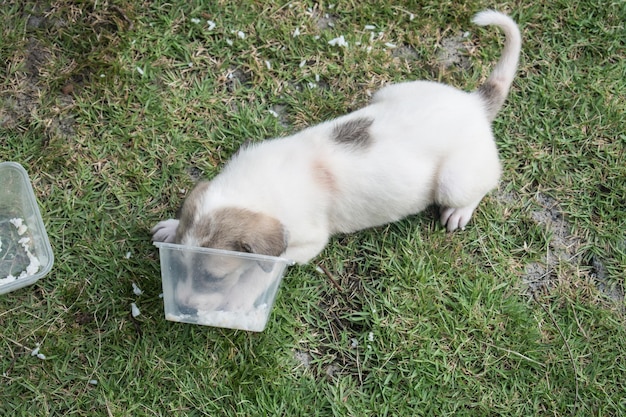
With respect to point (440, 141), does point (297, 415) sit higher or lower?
lower

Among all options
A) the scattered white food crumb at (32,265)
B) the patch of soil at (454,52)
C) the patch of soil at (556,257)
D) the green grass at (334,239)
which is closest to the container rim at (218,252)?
the green grass at (334,239)

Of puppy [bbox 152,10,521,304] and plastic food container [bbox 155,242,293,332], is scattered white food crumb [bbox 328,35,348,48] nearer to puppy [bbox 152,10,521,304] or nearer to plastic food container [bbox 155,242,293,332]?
puppy [bbox 152,10,521,304]

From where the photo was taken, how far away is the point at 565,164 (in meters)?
4.48

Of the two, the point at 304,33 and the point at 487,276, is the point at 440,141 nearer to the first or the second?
the point at 487,276

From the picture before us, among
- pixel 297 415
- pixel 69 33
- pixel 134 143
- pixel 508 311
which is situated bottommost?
pixel 297 415

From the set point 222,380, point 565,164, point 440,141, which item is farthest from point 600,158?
point 222,380

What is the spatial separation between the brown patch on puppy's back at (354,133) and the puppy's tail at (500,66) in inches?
35.2

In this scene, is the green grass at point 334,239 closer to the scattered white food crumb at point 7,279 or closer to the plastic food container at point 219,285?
the scattered white food crumb at point 7,279

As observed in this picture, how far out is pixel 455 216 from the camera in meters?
4.13

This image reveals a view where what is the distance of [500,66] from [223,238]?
2231 millimetres

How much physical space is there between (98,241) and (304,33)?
6.85ft

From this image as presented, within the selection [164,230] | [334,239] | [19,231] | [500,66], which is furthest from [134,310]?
[500,66]

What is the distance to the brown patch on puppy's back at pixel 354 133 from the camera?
3.56 m

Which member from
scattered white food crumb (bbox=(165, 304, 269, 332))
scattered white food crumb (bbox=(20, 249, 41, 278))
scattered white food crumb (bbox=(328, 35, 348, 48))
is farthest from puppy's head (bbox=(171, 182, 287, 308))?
scattered white food crumb (bbox=(328, 35, 348, 48))
